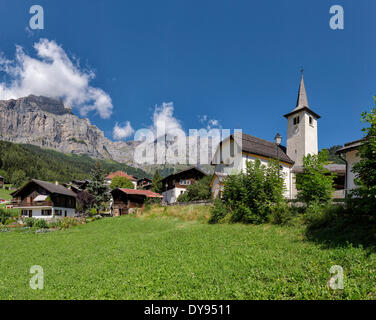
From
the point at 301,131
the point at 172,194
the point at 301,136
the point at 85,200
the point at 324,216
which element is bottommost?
the point at 85,200

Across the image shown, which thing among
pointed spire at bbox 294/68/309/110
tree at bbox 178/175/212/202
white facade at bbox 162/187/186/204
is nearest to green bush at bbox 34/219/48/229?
tree at bbox 178/175/212/202

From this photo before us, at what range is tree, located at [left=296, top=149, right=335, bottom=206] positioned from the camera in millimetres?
11289

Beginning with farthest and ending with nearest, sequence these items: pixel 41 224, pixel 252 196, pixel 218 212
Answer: pixel 41 224 → pixel 218 212 → pixel 252 196

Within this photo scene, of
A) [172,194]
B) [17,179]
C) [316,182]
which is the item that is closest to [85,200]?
[172,194]

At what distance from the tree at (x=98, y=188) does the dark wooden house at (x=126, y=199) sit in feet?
5.29

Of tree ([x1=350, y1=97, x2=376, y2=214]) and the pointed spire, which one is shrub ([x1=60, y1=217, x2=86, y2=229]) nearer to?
tree ([x1=350, y1=97, x2=376, y2=214])

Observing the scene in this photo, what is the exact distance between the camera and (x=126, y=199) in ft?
123

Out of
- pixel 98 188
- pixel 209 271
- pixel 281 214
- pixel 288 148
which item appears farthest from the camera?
pixel 98 188

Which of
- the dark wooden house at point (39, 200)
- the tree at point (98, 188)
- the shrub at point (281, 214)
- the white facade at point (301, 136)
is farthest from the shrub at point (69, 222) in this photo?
→ the white facade at point (301, 136)

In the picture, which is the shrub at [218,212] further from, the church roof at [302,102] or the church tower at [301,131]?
the church roof at [302,102]

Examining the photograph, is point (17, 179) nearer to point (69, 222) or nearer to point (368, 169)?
point (69, 222)

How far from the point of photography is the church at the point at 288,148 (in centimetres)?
3041

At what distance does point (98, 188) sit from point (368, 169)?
3839cm
